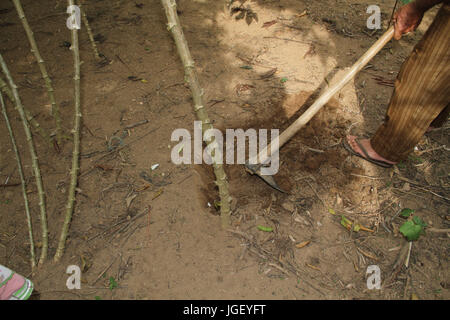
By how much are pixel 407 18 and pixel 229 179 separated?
177cm

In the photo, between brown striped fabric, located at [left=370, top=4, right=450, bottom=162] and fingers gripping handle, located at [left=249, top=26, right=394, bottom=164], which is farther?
fingers gripping handle, located at [left=249, top=26, right=394, bottom=164]

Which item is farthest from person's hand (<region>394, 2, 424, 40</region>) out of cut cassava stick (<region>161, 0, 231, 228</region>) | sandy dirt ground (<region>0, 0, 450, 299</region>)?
cut cassava stick (<region>161, 0, 231, 228</region>)

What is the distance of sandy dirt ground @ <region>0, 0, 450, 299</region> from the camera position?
6.21 ft

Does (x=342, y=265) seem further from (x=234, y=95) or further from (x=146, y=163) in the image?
(x=234, y=95)

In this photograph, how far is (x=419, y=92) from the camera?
6.57ft

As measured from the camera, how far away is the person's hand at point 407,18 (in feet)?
7.03

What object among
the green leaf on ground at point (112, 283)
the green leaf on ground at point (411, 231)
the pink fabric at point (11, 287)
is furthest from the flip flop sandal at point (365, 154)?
the pink fabric at point (11, 287)

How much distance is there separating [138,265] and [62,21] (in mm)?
3568

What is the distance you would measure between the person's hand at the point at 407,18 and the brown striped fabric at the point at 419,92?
0.37 metres

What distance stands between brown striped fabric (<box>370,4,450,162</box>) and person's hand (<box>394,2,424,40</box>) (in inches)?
14.4

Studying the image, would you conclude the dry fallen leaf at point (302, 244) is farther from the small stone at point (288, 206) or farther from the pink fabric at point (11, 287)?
the pink fabric at point (11, 287)

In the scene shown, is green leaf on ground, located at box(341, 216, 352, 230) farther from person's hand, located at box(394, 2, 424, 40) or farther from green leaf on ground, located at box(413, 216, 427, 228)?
person's hand, located at box(394, 2, 424, 40)

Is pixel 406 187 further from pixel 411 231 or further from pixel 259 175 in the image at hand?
pixel 259 175

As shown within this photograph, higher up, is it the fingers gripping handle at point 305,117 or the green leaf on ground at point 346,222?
the fingers gripping handle at point 305,117
